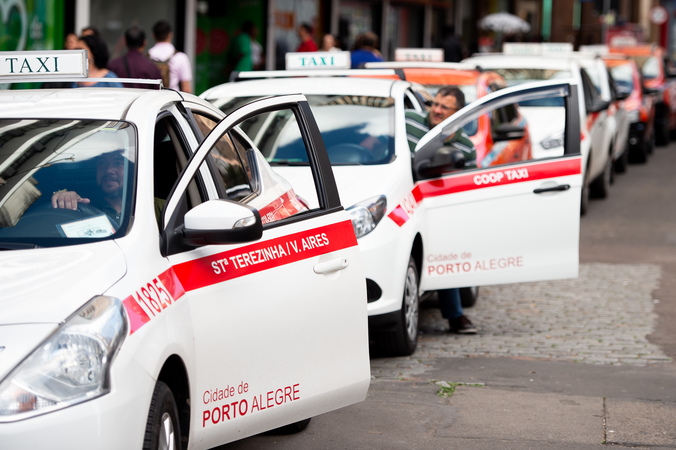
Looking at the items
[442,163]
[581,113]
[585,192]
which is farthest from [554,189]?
[585,192]

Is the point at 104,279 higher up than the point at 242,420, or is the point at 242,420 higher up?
the point at 104,279

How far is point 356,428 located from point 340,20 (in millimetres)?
20456

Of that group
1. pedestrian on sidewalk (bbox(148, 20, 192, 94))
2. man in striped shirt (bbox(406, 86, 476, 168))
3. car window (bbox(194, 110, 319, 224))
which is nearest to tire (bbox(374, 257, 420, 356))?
man in striped shirt (bbox(406, 86, 476, 168))

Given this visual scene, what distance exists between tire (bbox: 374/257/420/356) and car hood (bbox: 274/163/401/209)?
0.51 m

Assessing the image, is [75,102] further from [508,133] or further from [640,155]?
[640,155]

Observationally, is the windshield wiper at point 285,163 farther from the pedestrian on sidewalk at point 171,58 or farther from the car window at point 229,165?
the pedestrian on sidewalk at point 171,58

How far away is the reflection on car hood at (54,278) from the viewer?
126 inches

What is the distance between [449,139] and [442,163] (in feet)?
1.65

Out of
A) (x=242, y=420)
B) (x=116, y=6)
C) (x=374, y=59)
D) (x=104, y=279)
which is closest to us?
(x=104, y=279)

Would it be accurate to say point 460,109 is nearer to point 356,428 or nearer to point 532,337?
point 532,337

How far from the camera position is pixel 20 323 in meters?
3.17

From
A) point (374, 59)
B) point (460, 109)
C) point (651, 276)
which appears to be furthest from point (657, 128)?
point (460, 109)

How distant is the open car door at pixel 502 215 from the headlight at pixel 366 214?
2.21ft

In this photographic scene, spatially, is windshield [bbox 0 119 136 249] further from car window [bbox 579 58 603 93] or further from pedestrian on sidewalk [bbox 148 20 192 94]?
car window [bbox 579 58 603 93]
